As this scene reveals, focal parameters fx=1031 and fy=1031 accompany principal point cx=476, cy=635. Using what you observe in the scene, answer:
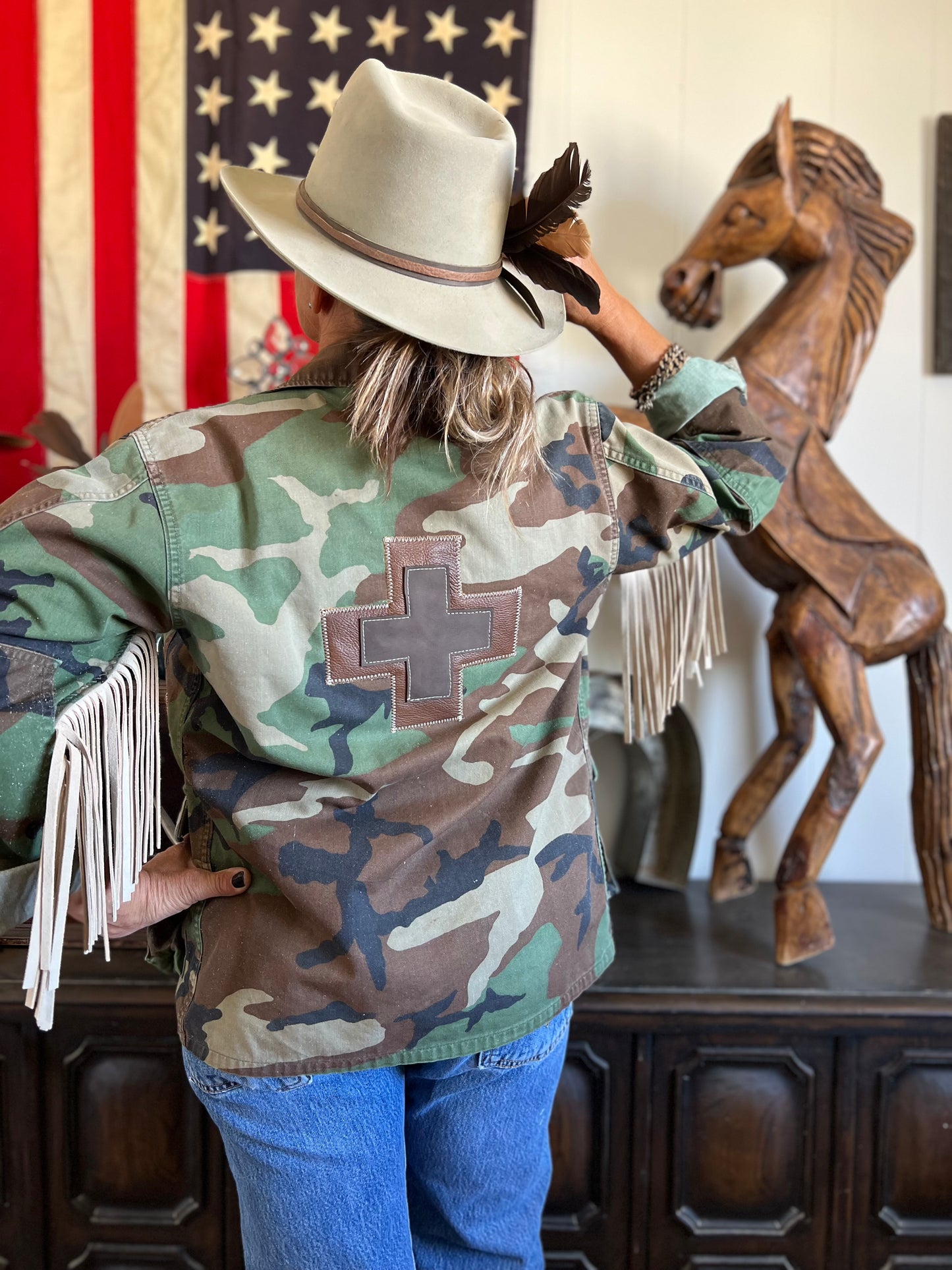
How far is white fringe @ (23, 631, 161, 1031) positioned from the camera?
725mm

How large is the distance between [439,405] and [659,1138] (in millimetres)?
1038

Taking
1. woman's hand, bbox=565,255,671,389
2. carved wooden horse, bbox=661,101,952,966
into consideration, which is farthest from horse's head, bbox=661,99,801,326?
woman's hand, bbox=565,255,671,389

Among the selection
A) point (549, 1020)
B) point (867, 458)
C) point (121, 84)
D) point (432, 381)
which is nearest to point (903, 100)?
point (867, 458)

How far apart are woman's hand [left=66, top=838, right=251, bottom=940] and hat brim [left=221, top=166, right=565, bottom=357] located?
1.44 feet

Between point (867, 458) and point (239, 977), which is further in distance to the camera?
point (867, 458)

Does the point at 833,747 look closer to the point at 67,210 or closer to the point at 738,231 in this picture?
the point at 738,231

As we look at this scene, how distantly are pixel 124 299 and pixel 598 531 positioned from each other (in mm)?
1155

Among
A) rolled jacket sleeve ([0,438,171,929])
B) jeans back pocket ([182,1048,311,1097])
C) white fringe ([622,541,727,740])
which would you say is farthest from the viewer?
white fringe ([622,541,727,740])

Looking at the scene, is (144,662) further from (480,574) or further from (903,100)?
(903,100)

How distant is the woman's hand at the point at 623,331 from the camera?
3.02 feet

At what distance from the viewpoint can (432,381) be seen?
29.2 inches

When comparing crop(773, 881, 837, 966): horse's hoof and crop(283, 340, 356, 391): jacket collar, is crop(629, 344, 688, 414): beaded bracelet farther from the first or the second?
crop(773, 881, 837, 966): horse's hoof

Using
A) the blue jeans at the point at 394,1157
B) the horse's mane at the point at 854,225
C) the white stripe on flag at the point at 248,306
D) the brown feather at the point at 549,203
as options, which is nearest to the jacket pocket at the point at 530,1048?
the blue jeans at the point at 394,1157

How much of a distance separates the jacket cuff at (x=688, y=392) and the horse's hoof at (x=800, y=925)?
80 cm
